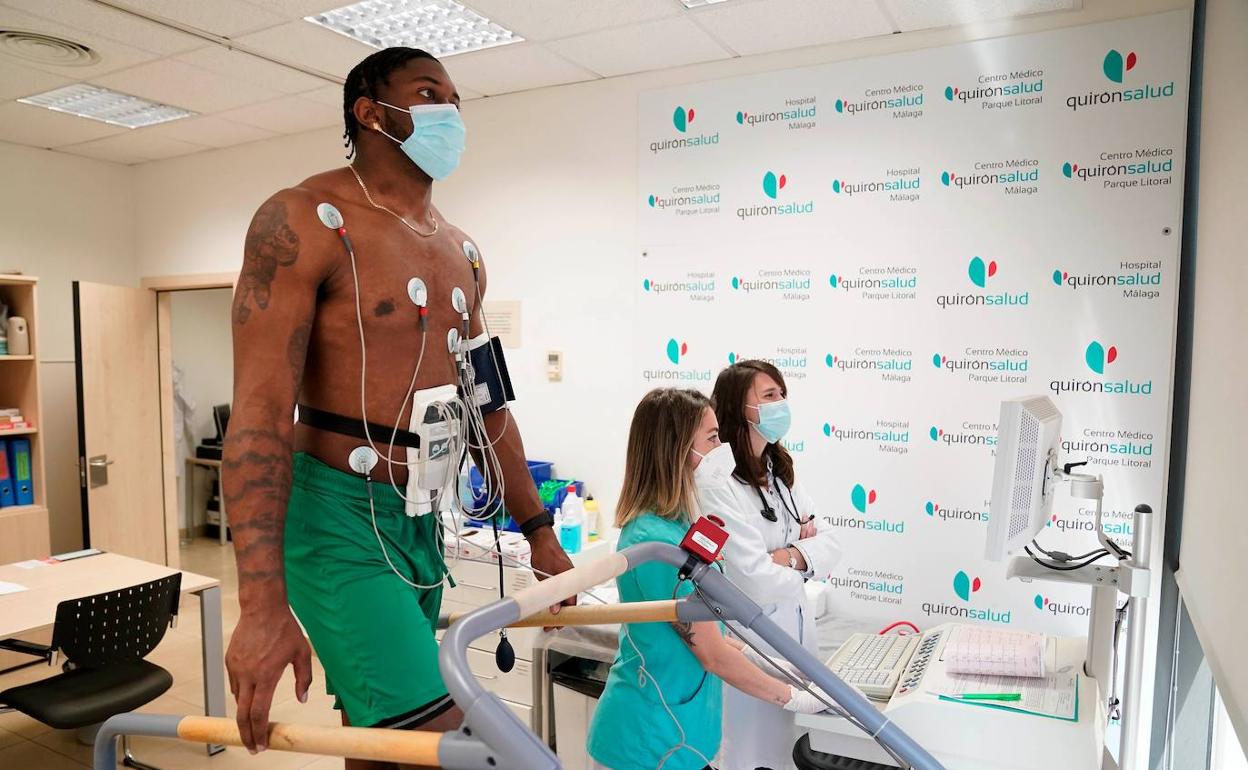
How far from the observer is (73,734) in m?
3.48

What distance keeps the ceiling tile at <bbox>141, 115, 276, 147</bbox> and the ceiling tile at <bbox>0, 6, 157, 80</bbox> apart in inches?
29.6

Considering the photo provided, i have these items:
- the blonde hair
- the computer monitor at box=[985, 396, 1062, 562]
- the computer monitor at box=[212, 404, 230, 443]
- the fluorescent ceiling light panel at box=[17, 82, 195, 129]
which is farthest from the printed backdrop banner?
the computer monitor at box=[212, 404, 230, 443]

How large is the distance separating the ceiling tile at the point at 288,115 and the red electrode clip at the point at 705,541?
3.55 meters

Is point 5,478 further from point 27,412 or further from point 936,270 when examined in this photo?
point 936,270

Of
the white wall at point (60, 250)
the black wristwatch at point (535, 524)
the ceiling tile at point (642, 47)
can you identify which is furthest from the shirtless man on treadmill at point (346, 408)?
the white wall at point (60, 250)

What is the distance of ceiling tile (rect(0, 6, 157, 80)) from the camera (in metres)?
3.10

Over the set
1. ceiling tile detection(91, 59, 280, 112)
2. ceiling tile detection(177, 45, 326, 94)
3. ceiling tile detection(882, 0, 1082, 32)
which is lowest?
ceiling tile detection(882, 0, 1082, 32)

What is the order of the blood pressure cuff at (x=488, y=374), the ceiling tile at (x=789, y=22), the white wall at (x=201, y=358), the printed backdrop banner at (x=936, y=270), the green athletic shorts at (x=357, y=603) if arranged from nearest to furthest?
the green athletic shorts at (x=357, y=603), the blood pressure cuff at (x=488, y=374), the printed backdrop banner at (x=936, y=270), the ceiling tile at (x=789, y=22), the white wall at (x=201, y=358)

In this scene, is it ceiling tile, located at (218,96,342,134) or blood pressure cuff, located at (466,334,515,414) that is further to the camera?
ceiling tile, located at (218,96,342,134)

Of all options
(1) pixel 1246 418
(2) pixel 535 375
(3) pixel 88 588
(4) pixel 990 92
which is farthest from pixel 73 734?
(4) pixel 990 92

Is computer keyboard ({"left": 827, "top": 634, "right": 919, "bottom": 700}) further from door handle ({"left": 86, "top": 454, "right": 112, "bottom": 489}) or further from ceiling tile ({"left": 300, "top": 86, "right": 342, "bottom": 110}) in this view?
door handle ({"left": 86, "top": 454, "right": 112, "bottom": 489})

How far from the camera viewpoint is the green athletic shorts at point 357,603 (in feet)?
4.05

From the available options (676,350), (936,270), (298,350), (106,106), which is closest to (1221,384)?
(936,270)

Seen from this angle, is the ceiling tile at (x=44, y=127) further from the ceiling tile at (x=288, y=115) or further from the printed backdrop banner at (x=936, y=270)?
the printed backdrop banner at (x=936, y=270)
